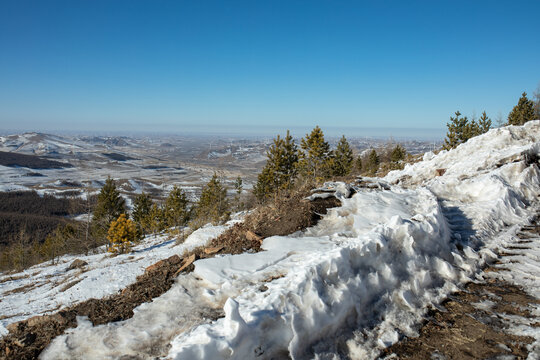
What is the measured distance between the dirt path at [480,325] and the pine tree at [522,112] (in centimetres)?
4860

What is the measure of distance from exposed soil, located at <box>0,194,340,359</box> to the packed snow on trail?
0.22 m

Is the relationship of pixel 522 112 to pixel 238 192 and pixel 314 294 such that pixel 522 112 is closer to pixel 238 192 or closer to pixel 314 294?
pixel 238 192

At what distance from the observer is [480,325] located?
4.45m

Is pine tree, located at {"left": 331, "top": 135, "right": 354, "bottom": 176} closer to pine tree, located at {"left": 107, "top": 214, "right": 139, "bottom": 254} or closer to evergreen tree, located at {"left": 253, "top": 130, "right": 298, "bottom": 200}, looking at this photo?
evergreen tree, located at {"left": 253, "top": 130, "right": 298, "bottom": 200}

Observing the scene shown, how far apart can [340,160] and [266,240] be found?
53.6 metres

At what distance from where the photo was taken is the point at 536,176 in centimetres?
1169

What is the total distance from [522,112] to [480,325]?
5083 cm

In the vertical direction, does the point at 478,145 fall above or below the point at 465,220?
above

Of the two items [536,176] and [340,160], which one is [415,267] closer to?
[536,176]

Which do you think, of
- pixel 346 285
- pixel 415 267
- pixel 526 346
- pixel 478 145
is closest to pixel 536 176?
pixel 478 145

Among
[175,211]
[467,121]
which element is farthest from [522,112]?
[175,211]

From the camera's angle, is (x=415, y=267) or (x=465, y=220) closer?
(x=415, y=267)

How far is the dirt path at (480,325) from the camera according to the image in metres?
3.87

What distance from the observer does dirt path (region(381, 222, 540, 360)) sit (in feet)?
12.7
